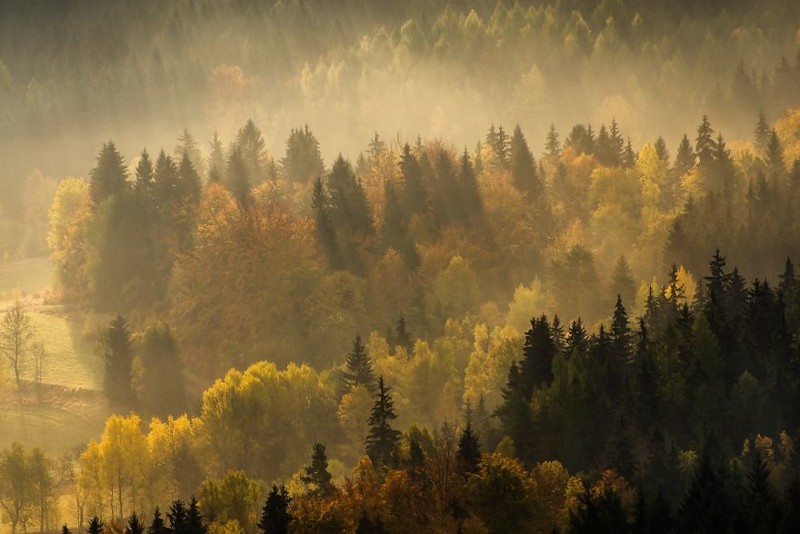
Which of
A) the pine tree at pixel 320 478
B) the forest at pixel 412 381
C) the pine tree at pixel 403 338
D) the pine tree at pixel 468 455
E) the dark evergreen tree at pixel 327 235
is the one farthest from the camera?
the dark evergreen tree at pixel 327 235

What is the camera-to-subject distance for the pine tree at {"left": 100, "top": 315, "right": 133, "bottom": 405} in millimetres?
165125

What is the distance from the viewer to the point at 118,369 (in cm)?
16562

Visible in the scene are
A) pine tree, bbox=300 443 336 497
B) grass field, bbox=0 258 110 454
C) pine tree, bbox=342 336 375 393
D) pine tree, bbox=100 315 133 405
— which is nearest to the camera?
pine tree, bbox=300 443 336 497

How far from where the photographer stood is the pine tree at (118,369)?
16512 centimetres

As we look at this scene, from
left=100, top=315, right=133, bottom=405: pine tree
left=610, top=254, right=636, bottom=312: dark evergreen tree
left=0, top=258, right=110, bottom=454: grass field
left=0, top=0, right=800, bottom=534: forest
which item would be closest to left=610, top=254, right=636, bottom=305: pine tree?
left=610, top=254, right=636, bottom=312: dark evergreen tree

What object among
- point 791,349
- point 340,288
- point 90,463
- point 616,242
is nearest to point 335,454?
point 90,463

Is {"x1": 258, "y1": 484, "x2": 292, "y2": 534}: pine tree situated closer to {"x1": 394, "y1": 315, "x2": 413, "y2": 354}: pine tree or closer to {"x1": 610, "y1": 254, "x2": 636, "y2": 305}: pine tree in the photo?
{"x1": 394, "y1": 315, "x2": 413, "y2": 354}: pine tree

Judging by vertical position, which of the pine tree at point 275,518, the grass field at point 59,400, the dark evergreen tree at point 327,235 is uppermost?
the dark evergreen tree at point 327,235

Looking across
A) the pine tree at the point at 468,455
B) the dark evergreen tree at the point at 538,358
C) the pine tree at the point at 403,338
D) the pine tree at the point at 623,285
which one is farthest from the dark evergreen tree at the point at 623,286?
the pine tree at the point at 468,455

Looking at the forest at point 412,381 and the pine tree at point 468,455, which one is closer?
the forest at point 412,381

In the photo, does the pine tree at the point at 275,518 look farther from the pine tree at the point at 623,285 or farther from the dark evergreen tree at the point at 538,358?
the pine tree at the point at 623,285

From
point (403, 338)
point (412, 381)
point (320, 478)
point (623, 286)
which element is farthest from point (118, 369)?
point (623, 286)

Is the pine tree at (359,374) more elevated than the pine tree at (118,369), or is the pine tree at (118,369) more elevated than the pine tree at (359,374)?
the pine tree at (118,369)

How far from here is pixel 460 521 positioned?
100m
